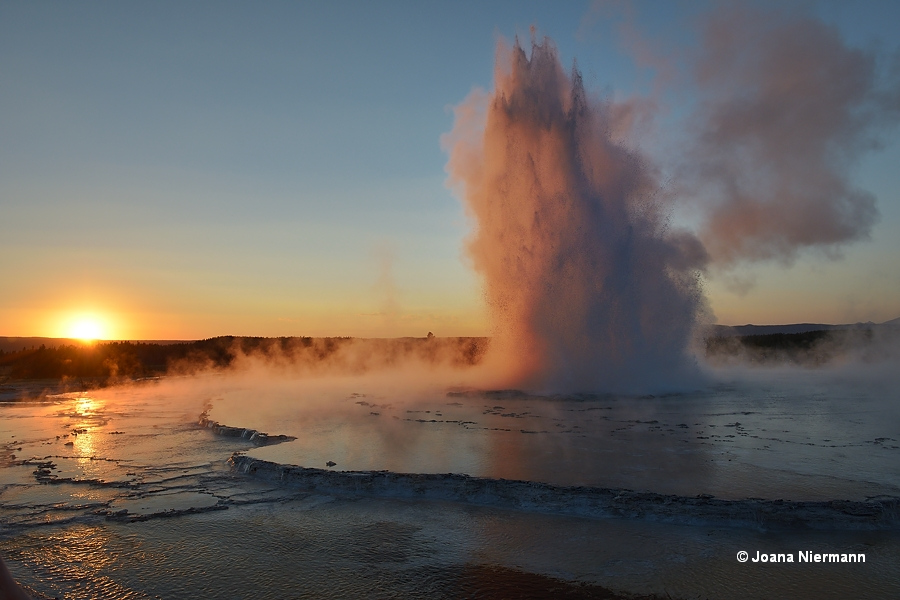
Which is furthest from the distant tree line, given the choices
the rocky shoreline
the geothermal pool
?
the rocky shoreline

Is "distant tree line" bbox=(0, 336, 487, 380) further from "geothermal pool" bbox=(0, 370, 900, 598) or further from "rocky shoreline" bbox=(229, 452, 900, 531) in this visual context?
"rocky shoreline" bbox=(229, 452, 900, 531)

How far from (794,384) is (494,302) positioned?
12.1m

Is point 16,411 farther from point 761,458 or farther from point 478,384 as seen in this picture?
point 761,458

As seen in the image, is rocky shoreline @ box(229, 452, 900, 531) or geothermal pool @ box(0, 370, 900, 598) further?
rocky shoreline @ box(229, 452, 900, 531)

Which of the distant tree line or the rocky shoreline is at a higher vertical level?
the distant tree line

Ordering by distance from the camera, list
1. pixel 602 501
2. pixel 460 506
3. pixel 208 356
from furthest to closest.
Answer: pixel 208 356, pixel 460 506, pixel 602 501

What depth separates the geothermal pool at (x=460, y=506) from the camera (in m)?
5.36

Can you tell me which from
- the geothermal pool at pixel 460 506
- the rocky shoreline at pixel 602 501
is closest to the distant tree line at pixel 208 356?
the geothermal pool at pixel 460 506

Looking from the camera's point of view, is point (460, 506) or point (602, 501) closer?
point (602, 501)

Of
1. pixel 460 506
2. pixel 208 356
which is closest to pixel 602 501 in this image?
pixel 460 506

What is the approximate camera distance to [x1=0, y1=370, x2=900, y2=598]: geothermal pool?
5.36 metres

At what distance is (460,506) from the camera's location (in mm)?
7535

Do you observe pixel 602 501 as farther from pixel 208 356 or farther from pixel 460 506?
pixel 208 356

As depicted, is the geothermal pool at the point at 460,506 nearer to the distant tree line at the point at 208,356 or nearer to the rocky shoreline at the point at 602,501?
the rocky shoreline at the point at 602,501
